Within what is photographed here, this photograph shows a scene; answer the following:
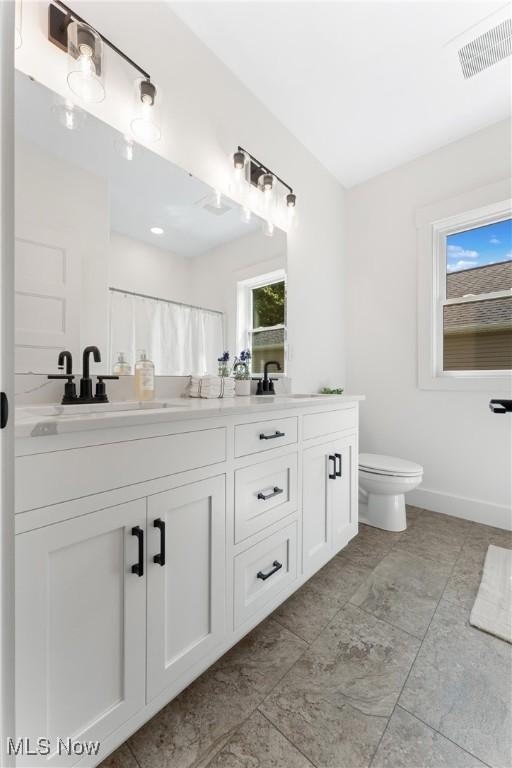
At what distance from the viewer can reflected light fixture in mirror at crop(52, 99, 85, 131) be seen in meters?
1.19

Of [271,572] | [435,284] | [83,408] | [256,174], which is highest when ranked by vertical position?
[256,174]

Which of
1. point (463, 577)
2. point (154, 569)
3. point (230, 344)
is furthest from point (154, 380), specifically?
point (463, 577)

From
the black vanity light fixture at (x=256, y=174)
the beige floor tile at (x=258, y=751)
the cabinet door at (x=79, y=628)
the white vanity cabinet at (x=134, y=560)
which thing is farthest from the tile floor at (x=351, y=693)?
the black vanity light fixture at (x=256, y=174)

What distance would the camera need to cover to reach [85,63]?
1218mm

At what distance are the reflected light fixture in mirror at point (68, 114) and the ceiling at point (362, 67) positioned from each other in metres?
0.89

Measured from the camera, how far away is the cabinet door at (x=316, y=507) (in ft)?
4.91

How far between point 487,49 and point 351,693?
3068mm

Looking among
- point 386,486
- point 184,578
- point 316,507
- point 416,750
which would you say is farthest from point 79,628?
point 386,486

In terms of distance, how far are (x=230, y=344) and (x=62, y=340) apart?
0.90 meters

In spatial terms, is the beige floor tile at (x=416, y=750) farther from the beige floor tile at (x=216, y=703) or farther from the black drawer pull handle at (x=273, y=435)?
the black drawer pull handle at (x=273, y=435)

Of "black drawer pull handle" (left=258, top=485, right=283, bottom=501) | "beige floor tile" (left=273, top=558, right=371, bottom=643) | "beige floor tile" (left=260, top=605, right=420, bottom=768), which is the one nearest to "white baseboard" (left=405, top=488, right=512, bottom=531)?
"beige floor tile" (left=273, top=558, right=371, bottom=643)

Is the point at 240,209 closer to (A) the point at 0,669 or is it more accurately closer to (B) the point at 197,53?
(B) the point at 197,53

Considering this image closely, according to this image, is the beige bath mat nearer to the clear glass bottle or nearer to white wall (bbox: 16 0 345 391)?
white wall (bbox: 16 0 345 391)

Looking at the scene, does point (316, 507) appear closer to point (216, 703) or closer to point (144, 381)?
point (216, 703)
